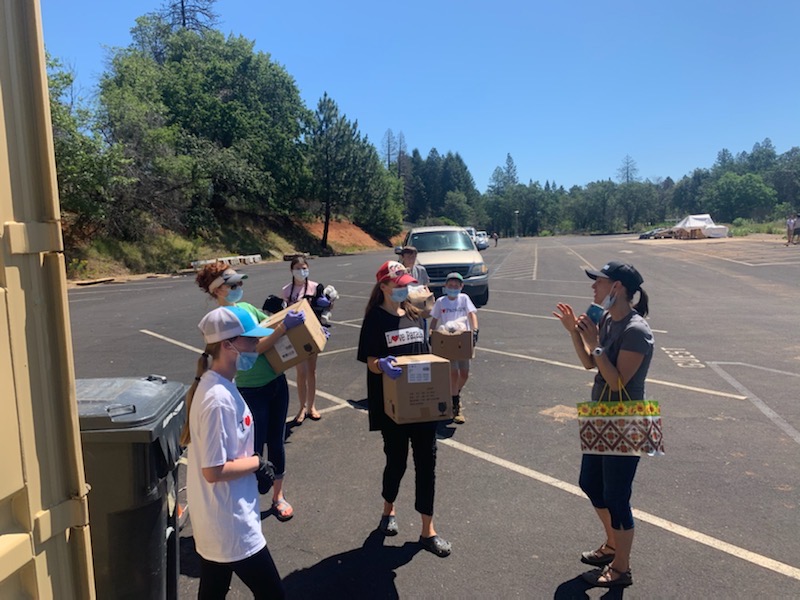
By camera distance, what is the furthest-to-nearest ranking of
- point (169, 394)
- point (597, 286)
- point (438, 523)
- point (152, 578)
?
point (438, 523) < point (597, 286) < point (169, 394) < point (152, 578)

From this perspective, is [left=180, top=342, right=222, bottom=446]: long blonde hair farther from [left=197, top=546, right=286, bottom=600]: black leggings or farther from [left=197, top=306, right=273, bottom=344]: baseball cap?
[left=197, top=546, right=286, bottom=600]: black leggings

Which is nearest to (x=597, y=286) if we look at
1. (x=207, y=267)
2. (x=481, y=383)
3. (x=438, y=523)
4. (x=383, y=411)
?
(x=383, y=411)

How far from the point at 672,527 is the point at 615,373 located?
1.50 m

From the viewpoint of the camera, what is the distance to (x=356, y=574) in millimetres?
3373

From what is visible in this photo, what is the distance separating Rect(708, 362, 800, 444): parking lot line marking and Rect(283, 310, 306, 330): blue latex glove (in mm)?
4888

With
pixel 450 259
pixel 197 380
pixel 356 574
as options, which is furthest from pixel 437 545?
pixel 450 259

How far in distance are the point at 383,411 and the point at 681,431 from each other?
3541 mm

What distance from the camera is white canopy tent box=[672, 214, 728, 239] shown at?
50.4 meters

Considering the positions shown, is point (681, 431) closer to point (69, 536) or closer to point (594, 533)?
point (594, 533)

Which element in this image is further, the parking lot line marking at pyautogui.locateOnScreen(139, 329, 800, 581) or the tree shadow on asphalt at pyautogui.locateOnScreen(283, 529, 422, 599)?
the parking lot line marking at pyautogui.locateOnScreen(139, 329, 800, 581)

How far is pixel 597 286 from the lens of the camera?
3383 mm

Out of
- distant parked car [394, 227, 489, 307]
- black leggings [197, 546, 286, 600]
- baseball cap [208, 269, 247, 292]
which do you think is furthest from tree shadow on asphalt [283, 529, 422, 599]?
distant parked car [394, 227, 489, 307]

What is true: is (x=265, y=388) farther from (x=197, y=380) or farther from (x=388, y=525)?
(x=197, y=380)

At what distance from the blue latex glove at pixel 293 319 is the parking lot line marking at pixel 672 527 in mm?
2224
